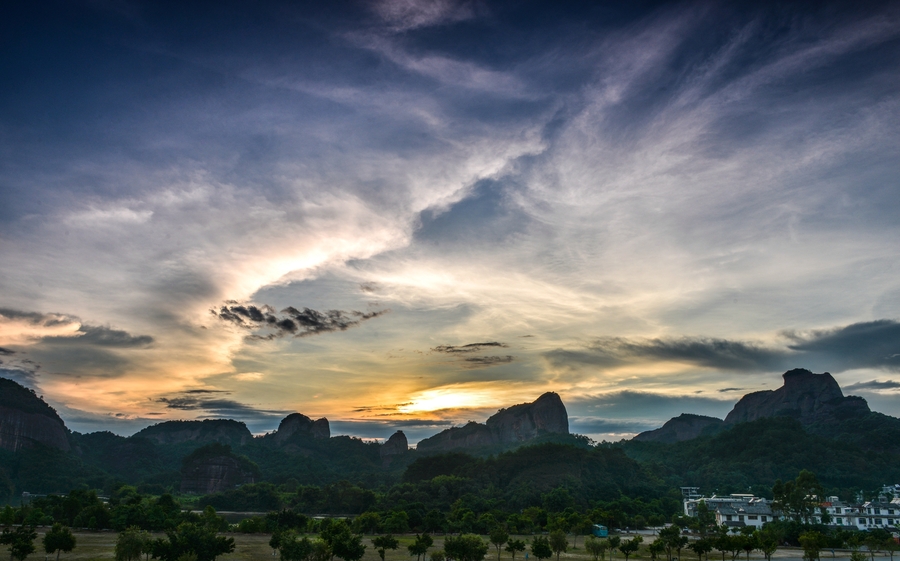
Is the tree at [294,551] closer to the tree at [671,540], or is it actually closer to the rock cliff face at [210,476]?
the tree at [671,540]

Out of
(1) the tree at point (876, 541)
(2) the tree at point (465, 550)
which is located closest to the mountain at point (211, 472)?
(2) the tree at point (465, 550)

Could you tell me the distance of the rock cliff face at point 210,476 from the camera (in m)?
186

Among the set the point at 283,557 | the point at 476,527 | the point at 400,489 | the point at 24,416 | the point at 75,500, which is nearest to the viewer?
the point at 283,557

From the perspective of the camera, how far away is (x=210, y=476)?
615 ft

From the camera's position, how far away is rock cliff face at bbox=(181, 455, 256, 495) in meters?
186

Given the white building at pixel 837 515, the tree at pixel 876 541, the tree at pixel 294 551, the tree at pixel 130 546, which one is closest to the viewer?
the tree at pixel 130 546

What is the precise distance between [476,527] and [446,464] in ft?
238

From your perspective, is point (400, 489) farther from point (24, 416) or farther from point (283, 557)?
point (24, 416)

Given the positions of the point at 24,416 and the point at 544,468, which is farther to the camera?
the point at 24,416

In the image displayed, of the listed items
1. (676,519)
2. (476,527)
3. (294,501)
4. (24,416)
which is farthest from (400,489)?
(24,416)

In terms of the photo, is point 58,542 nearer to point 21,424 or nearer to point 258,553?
point 258,553

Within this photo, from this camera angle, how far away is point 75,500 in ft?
272

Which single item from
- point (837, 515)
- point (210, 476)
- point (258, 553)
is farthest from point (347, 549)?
point (210, 476)

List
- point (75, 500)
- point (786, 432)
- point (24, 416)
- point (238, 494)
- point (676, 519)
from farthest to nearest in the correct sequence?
point (24, 416)
point (786, 432)
point (238, 494)
point (676, 519)
point (75, 500)
